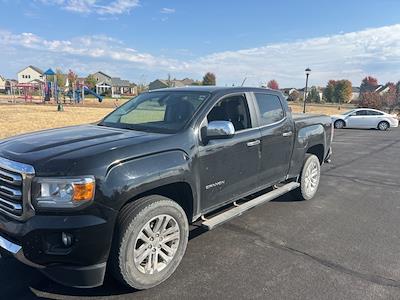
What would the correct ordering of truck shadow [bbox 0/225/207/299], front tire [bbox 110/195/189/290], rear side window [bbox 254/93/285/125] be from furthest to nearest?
rear side window [bbox 254/93/285/125] → truck shadow [bbox 0/225/207/299] → front tire [bbox 110/195/189/290]

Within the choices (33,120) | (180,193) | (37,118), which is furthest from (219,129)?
(37,118)

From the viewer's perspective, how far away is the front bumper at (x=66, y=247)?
291cm

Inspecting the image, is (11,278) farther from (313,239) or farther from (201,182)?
(313,239)

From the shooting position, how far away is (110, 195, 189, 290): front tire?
3166 millimetres

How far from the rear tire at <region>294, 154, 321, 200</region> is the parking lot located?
0.15 m

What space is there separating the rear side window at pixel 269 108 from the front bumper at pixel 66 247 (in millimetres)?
2741

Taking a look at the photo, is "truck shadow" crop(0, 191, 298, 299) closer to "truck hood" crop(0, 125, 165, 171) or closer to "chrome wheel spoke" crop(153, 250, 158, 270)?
"chrome wheel spoke" crop(153, 250, 158, 270)

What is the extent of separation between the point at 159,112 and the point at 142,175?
5.13 ft

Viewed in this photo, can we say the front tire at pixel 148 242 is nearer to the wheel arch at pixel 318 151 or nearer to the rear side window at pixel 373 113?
the wheel arch at pixel 318 151

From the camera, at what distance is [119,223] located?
10.3 feet

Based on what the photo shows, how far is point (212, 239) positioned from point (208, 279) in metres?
1.01

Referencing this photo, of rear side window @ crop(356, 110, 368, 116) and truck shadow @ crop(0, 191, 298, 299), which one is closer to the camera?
truck shadow @ crop(0, 191, 298, 299)

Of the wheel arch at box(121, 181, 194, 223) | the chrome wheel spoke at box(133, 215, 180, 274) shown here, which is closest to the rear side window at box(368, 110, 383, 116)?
the wheel arch at box(121, 181, 194, 223)

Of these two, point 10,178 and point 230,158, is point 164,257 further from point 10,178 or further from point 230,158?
point 10,178
